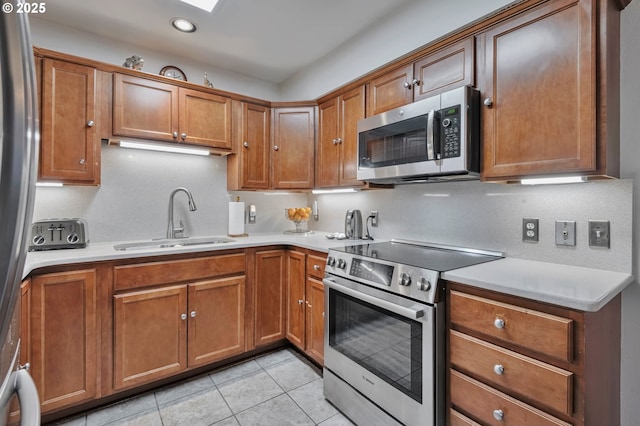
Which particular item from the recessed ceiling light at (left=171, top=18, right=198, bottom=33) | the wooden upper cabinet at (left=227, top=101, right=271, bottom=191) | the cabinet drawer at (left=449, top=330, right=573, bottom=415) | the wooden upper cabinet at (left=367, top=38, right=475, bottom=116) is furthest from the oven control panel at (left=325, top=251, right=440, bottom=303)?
the recessed ceiling light at (left=171, top=18, right=198, bottom=33)

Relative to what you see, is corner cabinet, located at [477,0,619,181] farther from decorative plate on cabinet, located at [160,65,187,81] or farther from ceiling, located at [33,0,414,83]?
decorative plate on cabinet, located at [160,65,187,81]

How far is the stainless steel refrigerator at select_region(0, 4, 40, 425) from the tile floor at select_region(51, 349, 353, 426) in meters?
1.62

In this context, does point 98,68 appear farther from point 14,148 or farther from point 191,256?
point 14,148

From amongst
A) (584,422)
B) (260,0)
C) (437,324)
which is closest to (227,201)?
(260,0)

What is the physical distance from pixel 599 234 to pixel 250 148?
8.12 feet

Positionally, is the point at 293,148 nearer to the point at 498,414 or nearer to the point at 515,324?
the point at 515,324

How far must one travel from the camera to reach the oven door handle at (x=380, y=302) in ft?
4.75

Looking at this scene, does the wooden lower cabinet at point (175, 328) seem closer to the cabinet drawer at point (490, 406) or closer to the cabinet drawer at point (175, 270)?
the cabinet drawer at point (175, 270)

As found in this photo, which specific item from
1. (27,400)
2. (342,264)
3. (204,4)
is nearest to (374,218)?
(342,264)

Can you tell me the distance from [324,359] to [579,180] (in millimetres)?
1708

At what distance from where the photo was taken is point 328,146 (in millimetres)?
2713

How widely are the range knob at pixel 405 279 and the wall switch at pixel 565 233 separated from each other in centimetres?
80

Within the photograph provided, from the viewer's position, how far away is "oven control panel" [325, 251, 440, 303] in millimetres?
1457

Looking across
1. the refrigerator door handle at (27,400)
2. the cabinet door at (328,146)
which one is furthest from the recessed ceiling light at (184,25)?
the refrigerator door handle at (27,400)
